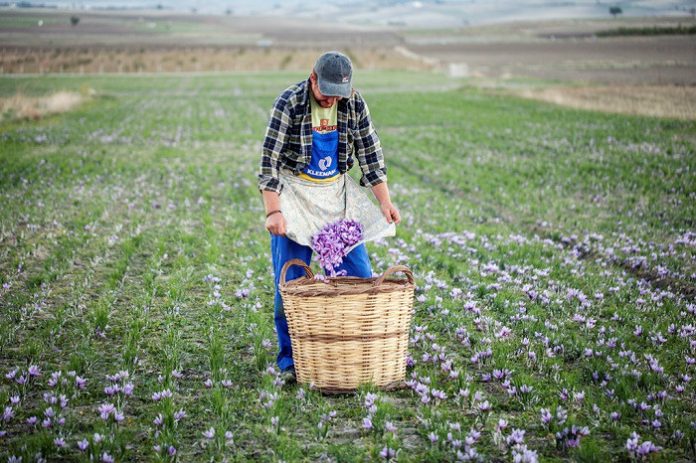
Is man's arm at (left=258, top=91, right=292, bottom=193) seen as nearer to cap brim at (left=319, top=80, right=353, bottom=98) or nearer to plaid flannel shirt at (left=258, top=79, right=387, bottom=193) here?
plaid flannel shirt at (left=258, top=79, right=387, bottom=193)

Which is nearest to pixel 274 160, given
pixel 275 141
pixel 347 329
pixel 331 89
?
pixel 275 141

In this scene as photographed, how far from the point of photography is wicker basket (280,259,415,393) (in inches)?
221

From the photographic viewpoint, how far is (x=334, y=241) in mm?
5926

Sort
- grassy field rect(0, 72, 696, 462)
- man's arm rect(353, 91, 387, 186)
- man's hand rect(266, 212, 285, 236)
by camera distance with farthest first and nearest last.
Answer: man's arm rect(353, 91, 387, 186) < man's hand rect(266, 212, 285, 236) < grassy field rect(0, 72, 696, 462)

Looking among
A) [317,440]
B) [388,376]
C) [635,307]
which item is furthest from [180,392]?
[635,307]

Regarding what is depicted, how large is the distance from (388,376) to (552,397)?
1.43 meters

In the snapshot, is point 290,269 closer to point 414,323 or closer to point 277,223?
point 277,223

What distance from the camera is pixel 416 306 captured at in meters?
8.16

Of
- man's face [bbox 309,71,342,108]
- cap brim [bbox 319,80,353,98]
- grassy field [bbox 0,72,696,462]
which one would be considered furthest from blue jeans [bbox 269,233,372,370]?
cap brim [bbox 319,80,353,98]

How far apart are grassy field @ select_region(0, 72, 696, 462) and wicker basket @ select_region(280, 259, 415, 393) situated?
0.58ft

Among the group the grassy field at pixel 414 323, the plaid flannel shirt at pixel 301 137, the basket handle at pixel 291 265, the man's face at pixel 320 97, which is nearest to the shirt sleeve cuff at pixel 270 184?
the plaid flannel shirt at pixel 301 137

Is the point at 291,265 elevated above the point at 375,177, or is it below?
below

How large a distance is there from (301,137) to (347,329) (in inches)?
68.1

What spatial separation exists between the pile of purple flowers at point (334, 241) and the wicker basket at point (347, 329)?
0.65 feet
